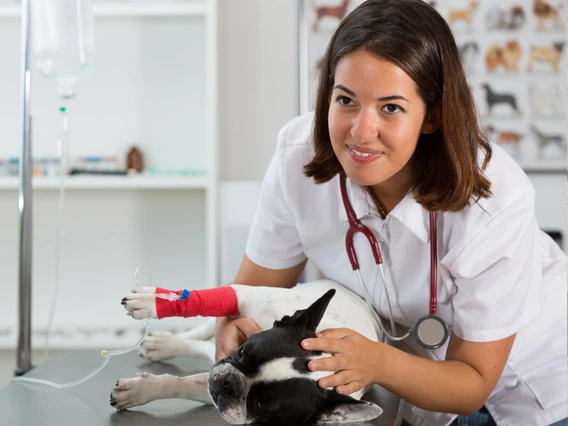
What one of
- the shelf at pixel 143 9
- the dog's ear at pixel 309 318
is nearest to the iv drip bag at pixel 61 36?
the shelf at pixel 143 9

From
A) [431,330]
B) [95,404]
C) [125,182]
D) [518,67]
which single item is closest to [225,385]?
[95,404]

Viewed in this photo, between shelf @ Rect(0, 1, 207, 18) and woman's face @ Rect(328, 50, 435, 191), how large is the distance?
4.37 feet

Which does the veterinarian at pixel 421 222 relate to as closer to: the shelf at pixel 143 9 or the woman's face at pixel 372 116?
the woman's face at pixel 372 116

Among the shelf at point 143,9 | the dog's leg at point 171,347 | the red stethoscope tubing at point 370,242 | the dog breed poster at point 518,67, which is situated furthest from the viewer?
the dog breed poster at point 518,67

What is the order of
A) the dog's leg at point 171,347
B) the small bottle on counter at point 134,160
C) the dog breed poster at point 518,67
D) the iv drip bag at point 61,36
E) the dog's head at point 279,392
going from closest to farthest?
1. the dog's head at point 279,392
2. the dog's leg at point 171,347
3. the iv drip bag at point 61,36
4. the small bottle on counter at point 134,160
5. the dog breed poster at point 518,67

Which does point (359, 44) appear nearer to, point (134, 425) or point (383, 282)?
point (383, 282)

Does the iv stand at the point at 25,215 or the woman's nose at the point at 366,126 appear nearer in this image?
the woman's nose at the point at 366,126

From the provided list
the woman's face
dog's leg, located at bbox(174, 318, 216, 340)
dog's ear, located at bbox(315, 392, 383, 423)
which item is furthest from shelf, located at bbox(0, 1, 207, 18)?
dog's ear, located at bbox(315, 392, 383, 423)

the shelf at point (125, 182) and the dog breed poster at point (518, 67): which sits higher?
the dog breed poster at point (518, 67)

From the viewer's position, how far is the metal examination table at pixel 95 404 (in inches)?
37.7

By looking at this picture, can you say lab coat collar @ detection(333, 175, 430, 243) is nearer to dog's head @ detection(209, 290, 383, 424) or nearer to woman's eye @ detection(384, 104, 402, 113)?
woman's eye @ detection(384, 104, 402, 113)


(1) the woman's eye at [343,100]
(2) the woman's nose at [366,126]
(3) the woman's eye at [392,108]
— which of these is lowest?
(2) the woman's nose at [366,126]

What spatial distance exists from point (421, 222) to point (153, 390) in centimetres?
52

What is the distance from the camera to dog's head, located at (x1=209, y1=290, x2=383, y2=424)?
2.89ft
